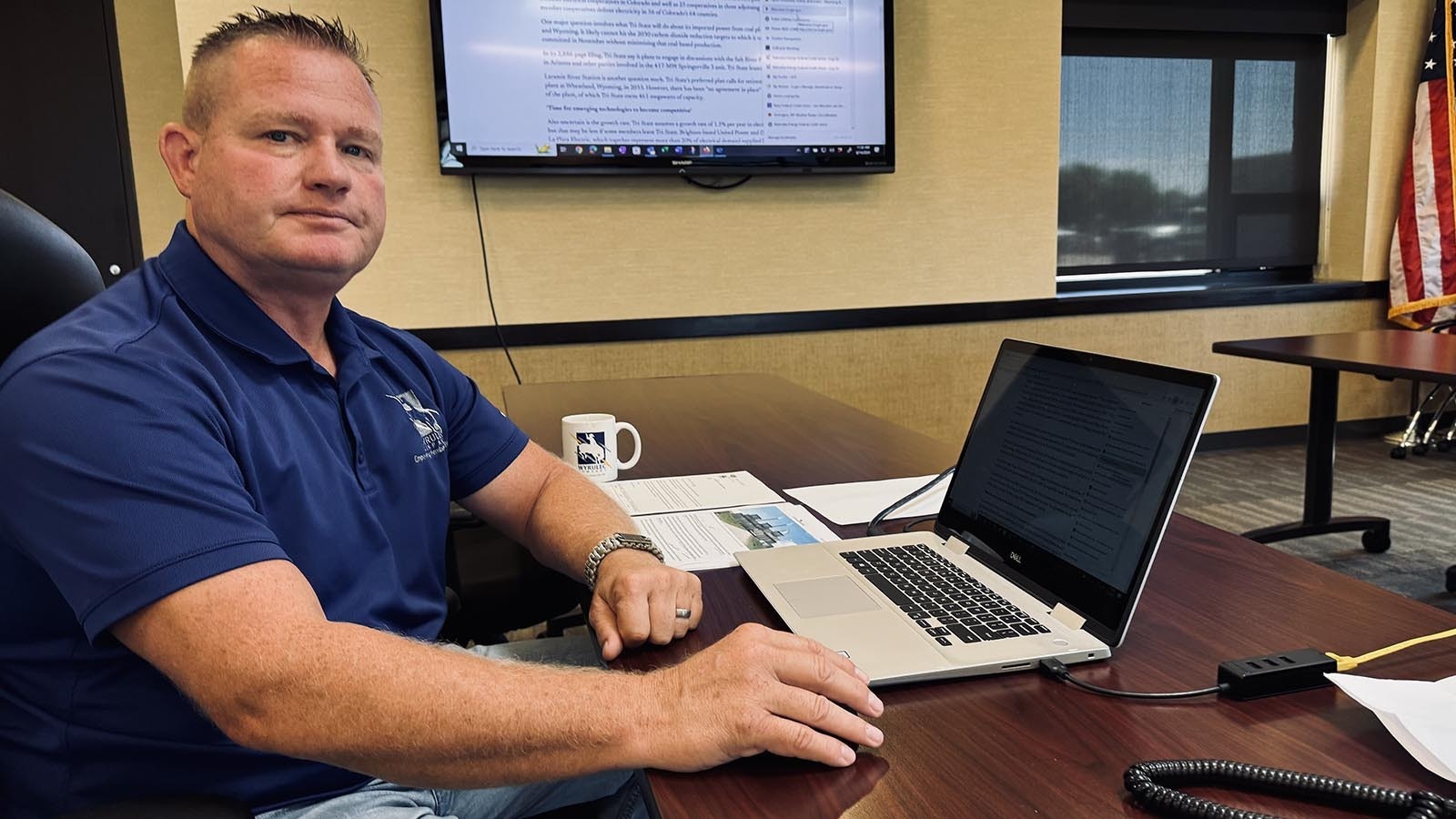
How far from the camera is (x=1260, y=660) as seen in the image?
78cm

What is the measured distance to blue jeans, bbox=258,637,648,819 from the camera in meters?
0.89

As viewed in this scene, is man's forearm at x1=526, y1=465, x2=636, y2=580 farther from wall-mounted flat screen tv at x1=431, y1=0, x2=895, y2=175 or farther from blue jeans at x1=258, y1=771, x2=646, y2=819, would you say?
wall-mounted flat screen tv at x1=431, y1=0, x2=895, y2=175

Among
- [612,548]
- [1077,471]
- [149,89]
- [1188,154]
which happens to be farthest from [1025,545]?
[1188,154]

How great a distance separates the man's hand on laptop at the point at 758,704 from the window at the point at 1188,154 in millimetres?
3807

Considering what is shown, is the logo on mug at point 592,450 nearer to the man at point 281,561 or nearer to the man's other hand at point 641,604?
the man at point 281,561

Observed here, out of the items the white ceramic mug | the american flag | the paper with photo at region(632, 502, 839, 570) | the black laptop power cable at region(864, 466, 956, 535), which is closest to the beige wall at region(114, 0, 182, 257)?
the white ceramic mug

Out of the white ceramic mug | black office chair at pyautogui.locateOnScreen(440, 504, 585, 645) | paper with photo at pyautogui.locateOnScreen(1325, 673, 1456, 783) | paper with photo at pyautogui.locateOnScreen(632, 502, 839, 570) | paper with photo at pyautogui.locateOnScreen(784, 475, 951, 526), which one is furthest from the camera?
the white ceramic mug

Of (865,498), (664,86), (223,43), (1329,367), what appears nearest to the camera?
(223,43)

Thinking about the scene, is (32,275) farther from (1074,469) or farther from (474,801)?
(1074,469)

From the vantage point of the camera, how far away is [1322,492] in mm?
3117

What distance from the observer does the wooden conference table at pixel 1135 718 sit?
64 centimetres

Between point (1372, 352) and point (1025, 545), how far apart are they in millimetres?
2267

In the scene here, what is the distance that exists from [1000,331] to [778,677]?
329 centimetres

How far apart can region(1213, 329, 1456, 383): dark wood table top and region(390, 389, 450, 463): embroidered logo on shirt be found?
227cm
